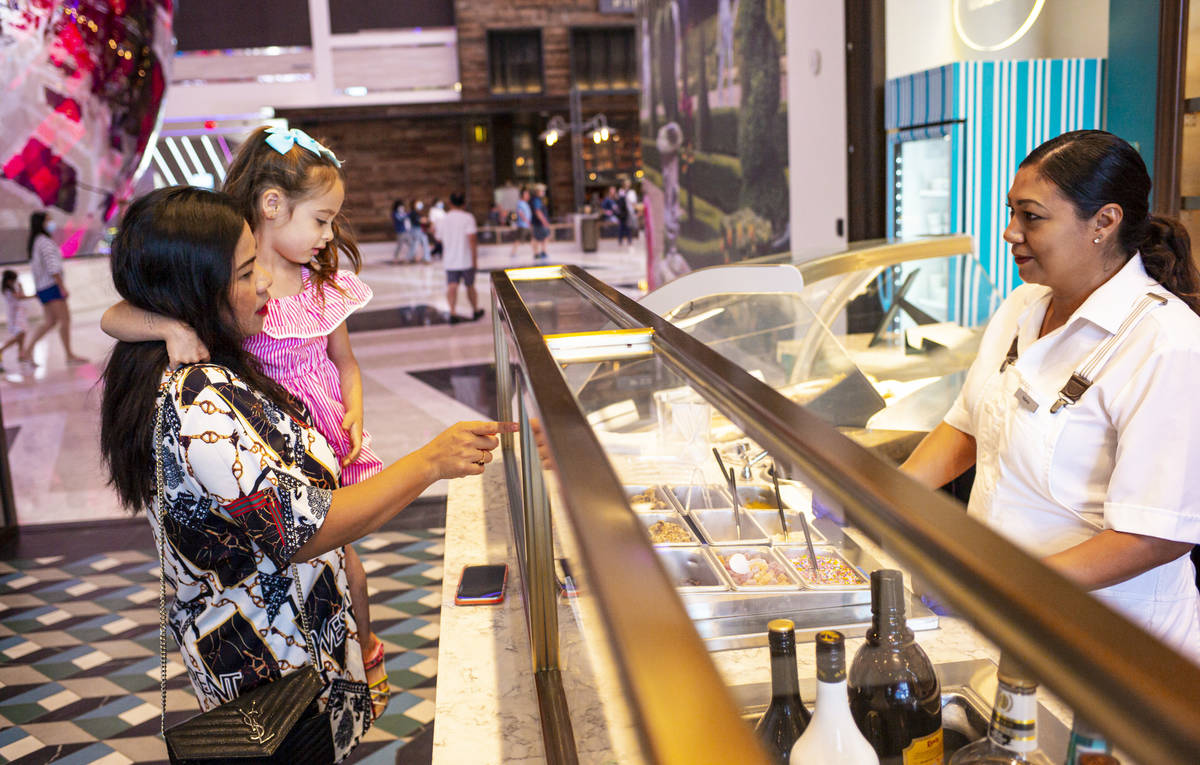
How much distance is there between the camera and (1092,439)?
1521 millimetres

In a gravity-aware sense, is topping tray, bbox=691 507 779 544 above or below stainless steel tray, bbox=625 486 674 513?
below

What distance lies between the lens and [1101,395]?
150 cm

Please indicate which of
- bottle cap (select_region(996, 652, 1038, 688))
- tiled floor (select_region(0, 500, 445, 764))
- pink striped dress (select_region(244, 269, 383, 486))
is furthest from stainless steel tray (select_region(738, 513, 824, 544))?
tiled floor (select_region(0, 500, 445, 764))

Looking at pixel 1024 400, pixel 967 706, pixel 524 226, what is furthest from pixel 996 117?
pixel 524 226

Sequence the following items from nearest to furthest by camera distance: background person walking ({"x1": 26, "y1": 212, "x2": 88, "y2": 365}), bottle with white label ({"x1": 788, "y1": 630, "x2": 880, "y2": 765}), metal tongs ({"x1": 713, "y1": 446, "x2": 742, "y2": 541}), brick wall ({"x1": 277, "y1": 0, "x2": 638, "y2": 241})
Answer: bottle with white label ({"x1": 788, "y1": 630, "x2": 880, "y2": 765}) < metal tongs ({"x1": 713, "y1": 446, "x2": 742, "y2": 541}) < background person walking ({"x1": 26, "y1": 212, "x2": 88, "y2": 365}) < brick wall ({"x1": 277, "y1": 0, "x2": 638, "y2": 241})

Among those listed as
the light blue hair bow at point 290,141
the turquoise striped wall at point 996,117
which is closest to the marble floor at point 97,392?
the light blue hair bow at point 290,141

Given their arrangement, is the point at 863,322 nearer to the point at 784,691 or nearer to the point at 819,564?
the point at 819,564

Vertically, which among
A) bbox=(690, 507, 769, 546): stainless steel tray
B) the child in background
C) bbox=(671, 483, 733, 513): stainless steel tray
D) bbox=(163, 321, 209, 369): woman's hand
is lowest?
the child in background

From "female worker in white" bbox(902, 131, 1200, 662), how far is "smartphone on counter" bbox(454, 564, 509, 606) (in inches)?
36.6

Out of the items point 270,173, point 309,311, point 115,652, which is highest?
point 270,173

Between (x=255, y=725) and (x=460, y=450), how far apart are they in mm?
527

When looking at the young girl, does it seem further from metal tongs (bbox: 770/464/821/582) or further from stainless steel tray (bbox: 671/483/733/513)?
metal tongs (bbox: 770/464/821/582)

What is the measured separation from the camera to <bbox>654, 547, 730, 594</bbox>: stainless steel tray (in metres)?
1.06

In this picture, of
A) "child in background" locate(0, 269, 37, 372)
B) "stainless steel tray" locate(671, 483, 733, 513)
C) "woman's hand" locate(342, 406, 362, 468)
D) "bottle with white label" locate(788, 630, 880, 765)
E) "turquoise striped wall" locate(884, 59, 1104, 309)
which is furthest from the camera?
"child in background" locate(0, 269, 37, 372)
